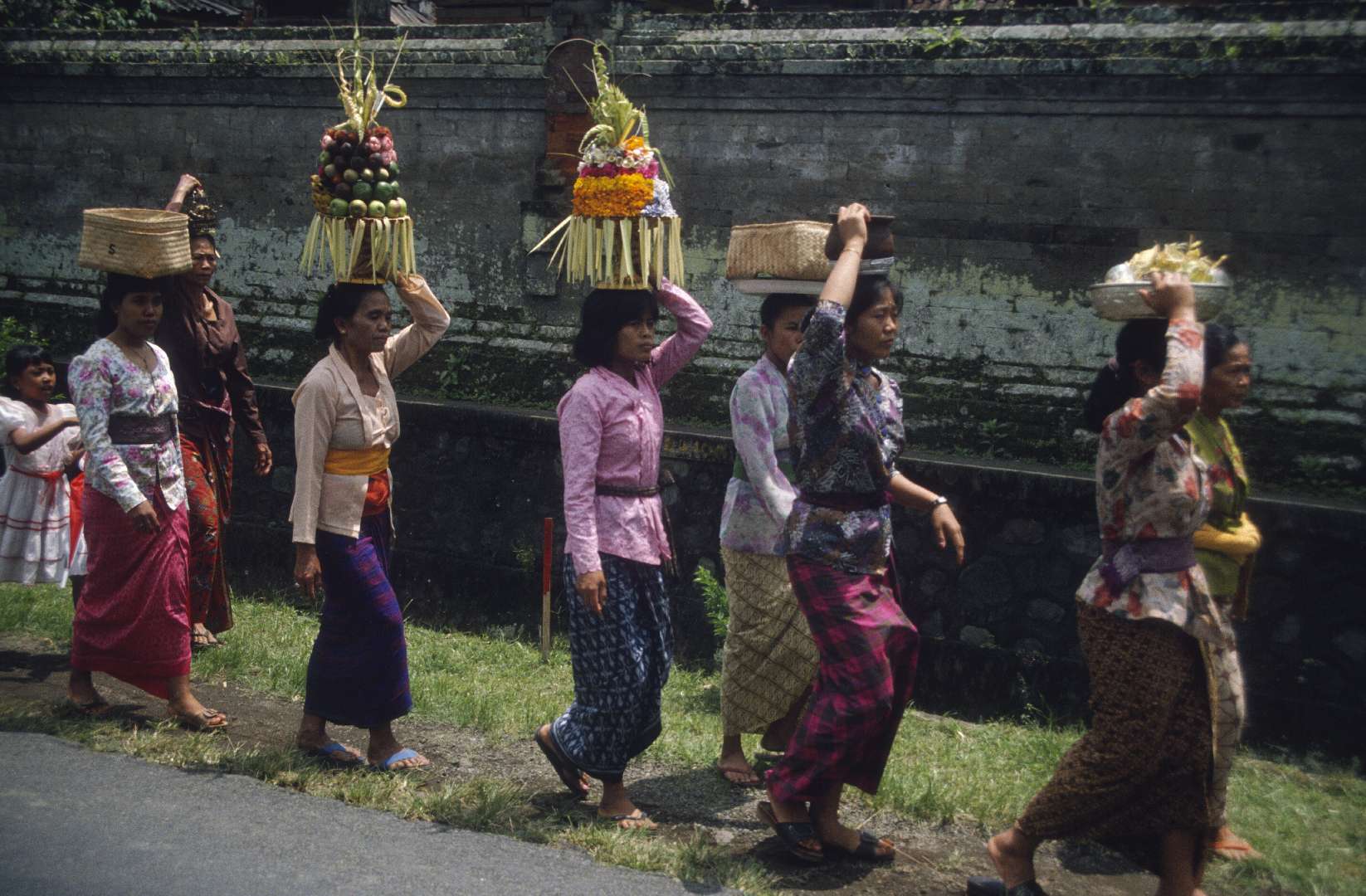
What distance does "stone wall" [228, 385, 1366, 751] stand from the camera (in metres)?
6.29

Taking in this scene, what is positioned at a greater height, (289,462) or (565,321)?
(565,321)

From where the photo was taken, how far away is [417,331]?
5.60 m

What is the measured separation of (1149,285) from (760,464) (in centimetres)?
155

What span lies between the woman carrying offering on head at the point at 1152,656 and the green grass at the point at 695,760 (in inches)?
28.1

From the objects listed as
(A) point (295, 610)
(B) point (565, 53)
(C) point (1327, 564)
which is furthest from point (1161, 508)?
(B) point (565, 53)

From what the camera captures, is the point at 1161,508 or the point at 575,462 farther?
the point at 575,462

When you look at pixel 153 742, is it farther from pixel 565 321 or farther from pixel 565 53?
pixel 565 53

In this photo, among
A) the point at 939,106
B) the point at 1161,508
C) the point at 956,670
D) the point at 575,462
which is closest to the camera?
the point at 1161,508

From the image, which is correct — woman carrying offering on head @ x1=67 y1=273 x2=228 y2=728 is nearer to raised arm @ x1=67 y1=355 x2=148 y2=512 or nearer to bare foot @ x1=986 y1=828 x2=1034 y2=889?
raised arm @ x1=67 y1=355 x2=148 y2=512

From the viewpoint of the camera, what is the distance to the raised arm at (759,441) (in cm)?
488

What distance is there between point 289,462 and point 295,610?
1481 millimetres

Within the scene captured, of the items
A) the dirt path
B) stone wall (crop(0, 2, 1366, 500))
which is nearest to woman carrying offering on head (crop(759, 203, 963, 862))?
the dirt path

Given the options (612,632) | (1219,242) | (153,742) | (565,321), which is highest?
(1219,242)

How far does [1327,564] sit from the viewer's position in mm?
6285
